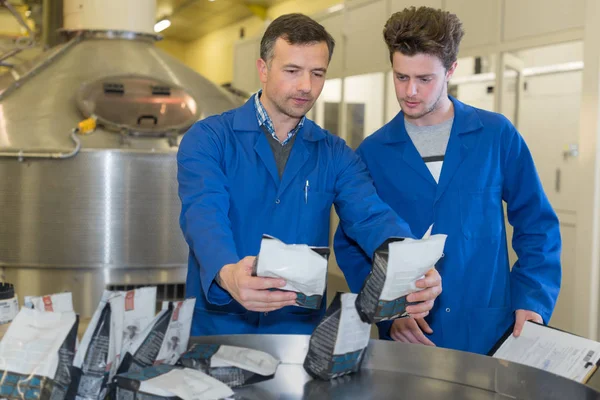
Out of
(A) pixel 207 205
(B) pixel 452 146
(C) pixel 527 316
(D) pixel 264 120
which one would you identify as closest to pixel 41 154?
(D) pixel 264 120

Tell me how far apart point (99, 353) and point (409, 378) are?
528 mm

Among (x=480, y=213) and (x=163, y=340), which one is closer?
(x=163, y=340)

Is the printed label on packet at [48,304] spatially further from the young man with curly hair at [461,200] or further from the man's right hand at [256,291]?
the young man with curly hair at [461,200]

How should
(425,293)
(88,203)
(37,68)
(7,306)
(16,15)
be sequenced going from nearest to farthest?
(425,293), (7,306), (88,203), (37,68), (16,15)

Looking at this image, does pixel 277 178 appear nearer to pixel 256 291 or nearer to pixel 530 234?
pixel 256 291

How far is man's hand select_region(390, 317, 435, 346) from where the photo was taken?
1572mm

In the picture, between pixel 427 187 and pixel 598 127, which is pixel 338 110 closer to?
pixel 598 127

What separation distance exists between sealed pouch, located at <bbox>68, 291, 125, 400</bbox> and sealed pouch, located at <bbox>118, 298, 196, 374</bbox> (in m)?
0.04

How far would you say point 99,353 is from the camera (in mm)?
1035

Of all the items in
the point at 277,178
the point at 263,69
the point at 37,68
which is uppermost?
the point at 37,68

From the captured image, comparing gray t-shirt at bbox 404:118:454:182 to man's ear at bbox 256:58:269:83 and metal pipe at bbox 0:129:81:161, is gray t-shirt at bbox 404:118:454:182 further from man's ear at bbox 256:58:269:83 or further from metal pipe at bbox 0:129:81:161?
metal pipe at bbox 0:129:81:161

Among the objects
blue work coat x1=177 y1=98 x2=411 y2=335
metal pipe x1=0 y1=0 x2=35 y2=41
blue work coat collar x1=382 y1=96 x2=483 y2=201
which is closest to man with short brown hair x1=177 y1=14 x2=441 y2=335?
blue work coat x1=177 y1=98 x2=411 y2=335

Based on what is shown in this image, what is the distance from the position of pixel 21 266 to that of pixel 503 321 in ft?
7.70

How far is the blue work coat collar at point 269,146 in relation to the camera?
157 centimetres
